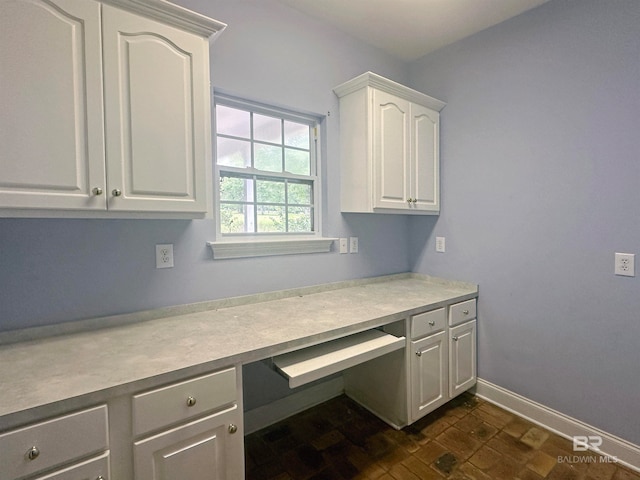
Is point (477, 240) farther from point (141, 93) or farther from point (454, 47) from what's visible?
point (141, 93)

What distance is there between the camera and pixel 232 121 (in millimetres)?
1975

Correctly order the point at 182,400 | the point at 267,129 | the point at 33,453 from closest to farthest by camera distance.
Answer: the point at 33,453, the point at 182,400, the point at 267,129

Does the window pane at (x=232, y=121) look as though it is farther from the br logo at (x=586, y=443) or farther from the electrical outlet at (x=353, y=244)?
the br logo at (x=586, y=443)

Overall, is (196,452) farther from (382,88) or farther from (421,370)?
(382,88)

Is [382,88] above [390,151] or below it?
above

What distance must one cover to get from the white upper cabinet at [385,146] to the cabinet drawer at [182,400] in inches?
55.8

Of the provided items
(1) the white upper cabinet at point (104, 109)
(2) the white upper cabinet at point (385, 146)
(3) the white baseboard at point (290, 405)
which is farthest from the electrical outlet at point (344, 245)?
(1) the white upper cabinet at point (104, 109)

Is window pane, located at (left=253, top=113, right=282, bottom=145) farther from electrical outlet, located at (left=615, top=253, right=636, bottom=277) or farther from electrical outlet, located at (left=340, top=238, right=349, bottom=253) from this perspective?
electrical outlet, located at (left=615, top=253, right=636, bottom=277)

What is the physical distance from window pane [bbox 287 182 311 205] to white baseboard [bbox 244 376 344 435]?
1.33 meters

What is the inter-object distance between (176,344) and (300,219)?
1220 mm

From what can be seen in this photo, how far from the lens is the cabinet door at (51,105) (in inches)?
42.2

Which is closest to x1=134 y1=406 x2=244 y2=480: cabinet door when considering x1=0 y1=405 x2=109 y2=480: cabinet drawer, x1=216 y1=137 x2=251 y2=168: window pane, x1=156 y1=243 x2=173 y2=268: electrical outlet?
x1=0 y1=405 x2=109 y2=480: cabinet drawer

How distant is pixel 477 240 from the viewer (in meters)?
2.37

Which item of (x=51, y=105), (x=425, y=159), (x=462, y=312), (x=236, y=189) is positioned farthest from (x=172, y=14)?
(x=462, y=312)
